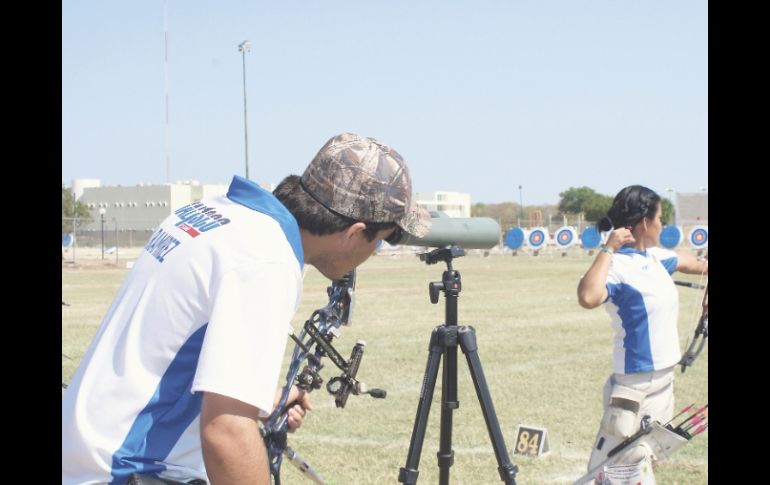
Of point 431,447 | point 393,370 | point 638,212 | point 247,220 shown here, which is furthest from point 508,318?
point 247,220

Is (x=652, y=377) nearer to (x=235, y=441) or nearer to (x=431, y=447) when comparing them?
(x=431, y=447)

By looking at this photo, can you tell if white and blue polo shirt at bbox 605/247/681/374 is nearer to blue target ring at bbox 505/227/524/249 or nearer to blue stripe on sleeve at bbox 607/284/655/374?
blue stripe on sleeve at bbox 607/284/655/374

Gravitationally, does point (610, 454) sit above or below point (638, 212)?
below

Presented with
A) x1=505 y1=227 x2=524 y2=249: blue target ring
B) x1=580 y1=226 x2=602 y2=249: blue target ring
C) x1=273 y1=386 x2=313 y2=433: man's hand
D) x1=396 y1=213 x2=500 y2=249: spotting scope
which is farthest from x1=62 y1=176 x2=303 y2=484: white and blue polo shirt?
x1=505 y1=227 x2=524 y2=249: blue target ring

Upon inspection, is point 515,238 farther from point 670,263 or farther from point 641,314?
point 641,314

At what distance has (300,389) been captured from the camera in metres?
2.90

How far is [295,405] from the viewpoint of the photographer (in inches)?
114

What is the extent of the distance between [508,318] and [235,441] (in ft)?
41.3

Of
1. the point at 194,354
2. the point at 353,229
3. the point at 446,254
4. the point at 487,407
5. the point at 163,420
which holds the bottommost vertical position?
the point at 487,407

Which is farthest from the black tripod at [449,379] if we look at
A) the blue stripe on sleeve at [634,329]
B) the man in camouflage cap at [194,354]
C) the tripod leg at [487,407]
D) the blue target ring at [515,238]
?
the blue target ring at [515,238]

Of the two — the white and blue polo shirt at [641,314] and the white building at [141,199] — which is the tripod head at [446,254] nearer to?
the white and blue polo shirt at [641,314]

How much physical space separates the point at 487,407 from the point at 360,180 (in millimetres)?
1847

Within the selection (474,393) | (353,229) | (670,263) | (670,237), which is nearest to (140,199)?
(670,237)

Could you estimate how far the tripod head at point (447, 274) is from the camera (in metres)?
3.49
